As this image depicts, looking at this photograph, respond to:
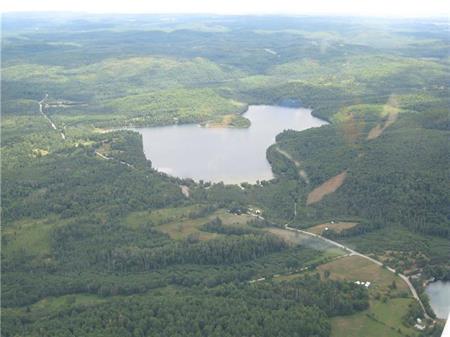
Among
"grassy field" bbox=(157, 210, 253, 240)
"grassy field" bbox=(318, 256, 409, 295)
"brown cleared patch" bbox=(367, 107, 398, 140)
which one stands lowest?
"grassy field" bbox=(157, 210, 253, 240)

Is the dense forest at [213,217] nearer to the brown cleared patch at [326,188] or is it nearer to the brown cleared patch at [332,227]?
the brown cleared patch at [326,188]

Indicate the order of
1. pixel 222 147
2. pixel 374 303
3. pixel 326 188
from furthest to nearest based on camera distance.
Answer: pixel 222 147
pixel 326 188
pixel 374 303

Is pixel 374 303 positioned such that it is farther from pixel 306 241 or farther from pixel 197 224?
pixel 197 224

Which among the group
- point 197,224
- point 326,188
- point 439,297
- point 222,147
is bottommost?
point 222,147

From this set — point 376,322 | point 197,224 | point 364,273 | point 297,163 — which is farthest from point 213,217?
point 376,322

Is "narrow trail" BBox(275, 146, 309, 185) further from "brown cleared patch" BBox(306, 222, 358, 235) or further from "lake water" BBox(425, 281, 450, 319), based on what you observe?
"lake water" BBox(425, 281, 450, 319)

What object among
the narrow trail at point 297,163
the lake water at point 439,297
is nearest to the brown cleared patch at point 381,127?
the narrow trail at point 297,163

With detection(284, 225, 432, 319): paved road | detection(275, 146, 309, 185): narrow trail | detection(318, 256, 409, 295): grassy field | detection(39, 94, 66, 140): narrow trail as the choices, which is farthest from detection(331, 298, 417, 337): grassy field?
detection(39, 94, 66, 140): narrow trail
